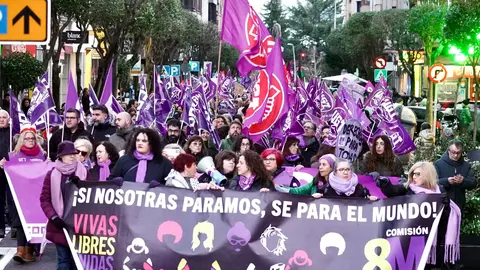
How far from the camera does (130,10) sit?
36281 mm

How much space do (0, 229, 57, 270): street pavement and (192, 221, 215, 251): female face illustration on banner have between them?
3.00 m

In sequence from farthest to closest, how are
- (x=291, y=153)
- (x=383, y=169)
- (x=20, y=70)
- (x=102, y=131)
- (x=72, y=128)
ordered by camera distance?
(x=20, y=70) → (x=102, y=131) → (x=72, y=128) → (x=291, y=153) → (x=383, y=169)

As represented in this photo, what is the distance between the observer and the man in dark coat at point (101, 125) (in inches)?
578

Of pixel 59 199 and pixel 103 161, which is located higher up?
pixel 103 161

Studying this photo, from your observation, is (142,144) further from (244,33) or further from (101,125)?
(244,33)

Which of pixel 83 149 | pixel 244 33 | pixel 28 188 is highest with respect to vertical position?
pixel 244 33

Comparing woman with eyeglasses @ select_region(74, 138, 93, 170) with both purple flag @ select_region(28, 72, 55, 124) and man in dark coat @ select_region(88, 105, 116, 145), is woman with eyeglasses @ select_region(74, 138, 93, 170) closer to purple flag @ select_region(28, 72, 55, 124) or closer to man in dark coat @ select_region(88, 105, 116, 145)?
purple flag @ select_region(28, 72, 55, 124)

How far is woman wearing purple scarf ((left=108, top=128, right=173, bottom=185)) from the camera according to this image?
31.8ft

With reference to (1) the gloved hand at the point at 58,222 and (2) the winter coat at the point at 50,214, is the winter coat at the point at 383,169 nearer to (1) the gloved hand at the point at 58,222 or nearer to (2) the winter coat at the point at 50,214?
(2) the winter coat at the point at 50,214

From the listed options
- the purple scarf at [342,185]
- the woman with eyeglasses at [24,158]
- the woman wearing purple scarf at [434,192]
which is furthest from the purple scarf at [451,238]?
the woman with eyeglasses at [24,158]

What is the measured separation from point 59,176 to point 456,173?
4.10 metres

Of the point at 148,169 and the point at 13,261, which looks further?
the point at 13,261

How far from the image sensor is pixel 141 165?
31.9ft

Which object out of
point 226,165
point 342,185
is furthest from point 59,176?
point 342,185
